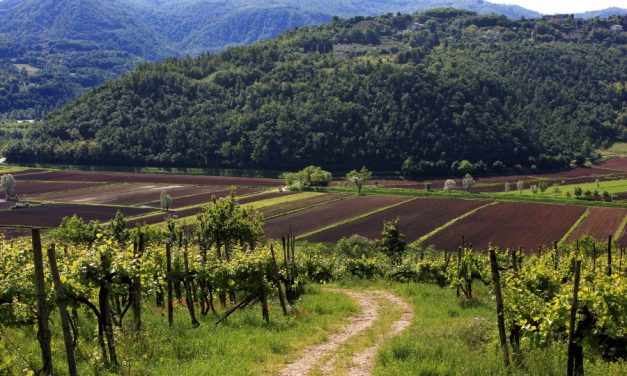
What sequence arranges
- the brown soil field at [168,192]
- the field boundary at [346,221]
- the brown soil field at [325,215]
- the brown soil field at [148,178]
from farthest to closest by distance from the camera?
the brown soil field at [148,178], the brown soil field at [168,192], the brown soil field at [325,215], the field boundary at [346,221]

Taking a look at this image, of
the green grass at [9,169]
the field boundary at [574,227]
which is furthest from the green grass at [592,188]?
the green grass at [9,169]

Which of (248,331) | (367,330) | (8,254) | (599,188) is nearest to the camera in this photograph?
(8,254)

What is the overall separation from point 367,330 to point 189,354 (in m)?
8.83

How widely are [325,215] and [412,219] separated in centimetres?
1773

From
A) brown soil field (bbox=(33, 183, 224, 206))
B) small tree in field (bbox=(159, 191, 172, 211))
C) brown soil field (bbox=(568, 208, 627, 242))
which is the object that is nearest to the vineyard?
brown soil field (bbox=(568, 208, 627, 242))

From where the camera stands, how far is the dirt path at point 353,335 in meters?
17.6

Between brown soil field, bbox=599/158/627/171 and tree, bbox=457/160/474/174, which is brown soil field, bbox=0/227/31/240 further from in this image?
brown soil field, bbox=599/158/627/171

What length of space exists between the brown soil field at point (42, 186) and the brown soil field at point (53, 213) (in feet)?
80.5

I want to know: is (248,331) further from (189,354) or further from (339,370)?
(339,370)

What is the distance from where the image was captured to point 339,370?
1748 cm

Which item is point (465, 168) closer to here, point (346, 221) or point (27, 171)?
point (346, 221)

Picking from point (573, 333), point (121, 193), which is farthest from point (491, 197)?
point (573, 333)

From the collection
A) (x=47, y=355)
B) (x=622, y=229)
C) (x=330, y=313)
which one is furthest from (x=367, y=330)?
(x=622, y=229)

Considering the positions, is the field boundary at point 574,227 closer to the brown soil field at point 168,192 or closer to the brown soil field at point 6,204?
the brown soil field at point 168,192
